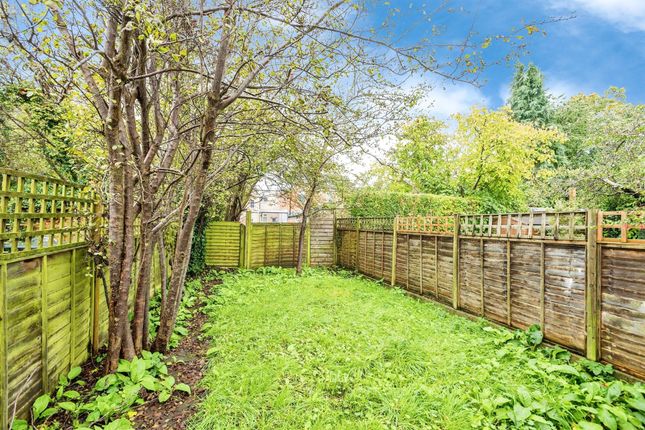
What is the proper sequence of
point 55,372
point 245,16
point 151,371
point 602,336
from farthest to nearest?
point 602,336 < point 151,371 < point 245,16 < point 55,372

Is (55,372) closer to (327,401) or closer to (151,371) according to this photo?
(151,371)

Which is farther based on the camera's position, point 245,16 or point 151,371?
point 151,371

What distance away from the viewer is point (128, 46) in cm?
237

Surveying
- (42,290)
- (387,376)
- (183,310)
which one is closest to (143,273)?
(42,290)

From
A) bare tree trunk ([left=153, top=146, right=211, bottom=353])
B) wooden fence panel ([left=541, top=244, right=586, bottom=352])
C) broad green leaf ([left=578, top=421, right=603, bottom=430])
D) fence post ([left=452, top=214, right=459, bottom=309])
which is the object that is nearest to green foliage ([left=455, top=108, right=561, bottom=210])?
fence post ([left=452, top=214, right=459, bottom=309])

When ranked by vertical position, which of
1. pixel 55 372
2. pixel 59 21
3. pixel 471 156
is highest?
pixel 471 156

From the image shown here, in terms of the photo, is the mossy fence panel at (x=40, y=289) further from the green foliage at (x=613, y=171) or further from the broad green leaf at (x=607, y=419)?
the green foliage at (x=613, y=171)

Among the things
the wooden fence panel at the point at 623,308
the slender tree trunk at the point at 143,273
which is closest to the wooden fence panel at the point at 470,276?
the wooden fence panel at the point at 623,308

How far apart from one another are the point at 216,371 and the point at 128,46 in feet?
9.88

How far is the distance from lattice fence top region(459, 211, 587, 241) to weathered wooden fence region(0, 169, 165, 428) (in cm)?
519

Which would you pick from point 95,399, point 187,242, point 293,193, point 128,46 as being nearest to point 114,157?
point 128,46

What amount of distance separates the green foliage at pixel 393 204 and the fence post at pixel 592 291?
6.19 meters

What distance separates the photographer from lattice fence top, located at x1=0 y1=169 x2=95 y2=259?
2.00 meters

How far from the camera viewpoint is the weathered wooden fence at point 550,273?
120 inches
